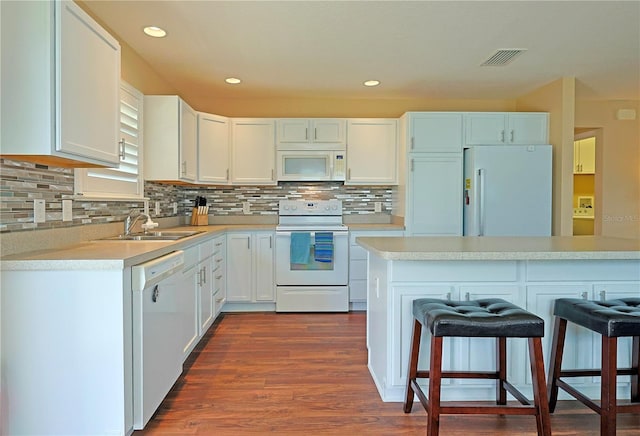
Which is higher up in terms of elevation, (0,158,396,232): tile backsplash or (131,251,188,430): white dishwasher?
(0,158,396,232): tile backsplash

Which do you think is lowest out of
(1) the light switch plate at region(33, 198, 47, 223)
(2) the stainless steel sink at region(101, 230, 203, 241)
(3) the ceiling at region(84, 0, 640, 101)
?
(2) the stainless steel sink at region(101, 230, 203, 241)

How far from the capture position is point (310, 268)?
3959 mm

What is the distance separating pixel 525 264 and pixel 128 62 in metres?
3.09

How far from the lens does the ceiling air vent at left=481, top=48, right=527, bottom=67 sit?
311 centimetres

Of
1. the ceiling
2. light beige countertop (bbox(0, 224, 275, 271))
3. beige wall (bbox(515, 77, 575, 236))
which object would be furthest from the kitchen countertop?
beige wall (bbox(515, 77, 575, 236))

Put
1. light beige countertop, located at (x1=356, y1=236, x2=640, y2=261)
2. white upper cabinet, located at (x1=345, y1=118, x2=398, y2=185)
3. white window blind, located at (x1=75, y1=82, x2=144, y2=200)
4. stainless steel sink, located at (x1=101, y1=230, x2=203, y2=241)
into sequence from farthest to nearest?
1. white upper cabinet, located at (x1=345, y1=118, x2=398, y2=185)
2. stainless steel sink, located at (x1=101, y1=230, x2=203, y2=241)
3. white window blind, located at (x1=75, y1=82, x2=144, y2=200)
4. light beige countertop, located at (x1=356, y1=236, x2=640, y2=261)

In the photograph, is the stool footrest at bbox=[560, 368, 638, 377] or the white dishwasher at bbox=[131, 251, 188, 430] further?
the stool footrest at bbox=[560, 368, 638, 377]

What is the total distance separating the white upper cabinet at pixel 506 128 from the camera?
13.1ft

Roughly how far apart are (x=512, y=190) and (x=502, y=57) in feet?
4.12

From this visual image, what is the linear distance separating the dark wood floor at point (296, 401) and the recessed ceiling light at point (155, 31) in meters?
2.32

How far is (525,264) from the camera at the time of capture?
81.3 inches

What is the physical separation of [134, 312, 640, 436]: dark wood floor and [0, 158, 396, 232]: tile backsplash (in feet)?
3.86

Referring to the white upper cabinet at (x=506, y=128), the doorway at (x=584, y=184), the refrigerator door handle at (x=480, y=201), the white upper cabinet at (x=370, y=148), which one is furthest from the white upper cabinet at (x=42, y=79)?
the doorway at (x=584, y=184)

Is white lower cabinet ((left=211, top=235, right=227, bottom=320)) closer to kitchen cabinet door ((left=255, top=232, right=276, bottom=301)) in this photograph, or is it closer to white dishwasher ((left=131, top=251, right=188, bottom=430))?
kitchen cabinet door ((left=255, top=232, right=276, bottom=301))
